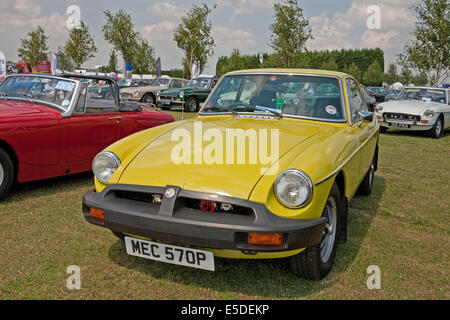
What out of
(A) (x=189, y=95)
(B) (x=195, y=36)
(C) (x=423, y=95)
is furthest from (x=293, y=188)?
(B) (x=195, y=36)

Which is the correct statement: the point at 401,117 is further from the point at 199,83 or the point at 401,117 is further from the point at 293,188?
the point at 293,188

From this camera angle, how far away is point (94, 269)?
290 cm

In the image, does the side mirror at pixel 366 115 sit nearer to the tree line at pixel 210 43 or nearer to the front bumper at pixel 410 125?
the front bumper at pixel 410 125

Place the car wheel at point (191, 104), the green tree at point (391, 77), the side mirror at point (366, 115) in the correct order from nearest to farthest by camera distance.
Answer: the side mirror at point (366, 115) → the car wheel at point (191, 104) → the green tree at point (391, 77)

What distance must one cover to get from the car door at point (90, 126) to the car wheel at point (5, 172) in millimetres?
696

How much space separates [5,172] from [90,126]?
1180mm

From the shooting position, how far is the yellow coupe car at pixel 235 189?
7.72 ft

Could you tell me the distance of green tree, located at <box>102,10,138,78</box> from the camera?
3466 cm

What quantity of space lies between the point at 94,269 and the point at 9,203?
192 cm

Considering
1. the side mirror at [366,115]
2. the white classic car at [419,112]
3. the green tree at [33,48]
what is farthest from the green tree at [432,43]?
the green tree at [33,48]

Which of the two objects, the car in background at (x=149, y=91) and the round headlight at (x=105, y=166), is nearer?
the round headlight at (x=105, y=166)

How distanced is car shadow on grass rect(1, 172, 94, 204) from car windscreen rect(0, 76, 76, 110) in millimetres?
979

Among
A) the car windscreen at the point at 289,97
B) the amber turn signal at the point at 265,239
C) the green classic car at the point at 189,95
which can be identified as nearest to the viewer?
the amber turn signal at the point at 265,239
